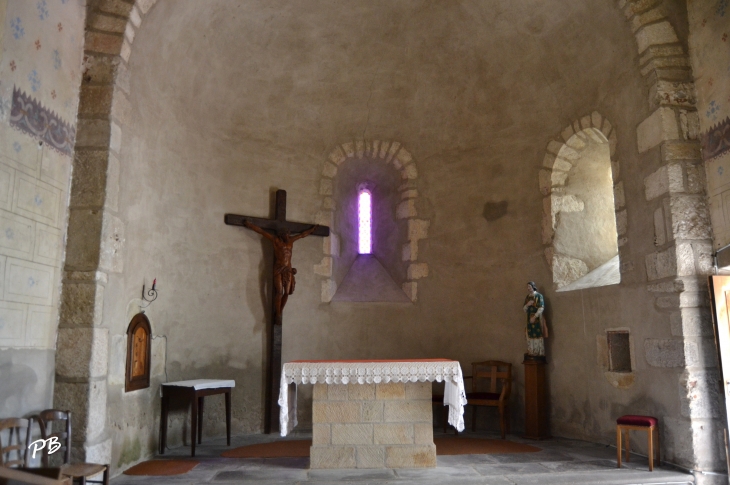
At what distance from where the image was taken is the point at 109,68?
4.84 m

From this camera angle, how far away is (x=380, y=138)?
7.69m

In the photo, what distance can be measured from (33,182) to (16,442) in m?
1.78

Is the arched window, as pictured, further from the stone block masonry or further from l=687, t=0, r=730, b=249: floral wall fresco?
the stone block masonry

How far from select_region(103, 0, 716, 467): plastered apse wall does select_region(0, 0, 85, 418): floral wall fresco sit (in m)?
Result: 0.68

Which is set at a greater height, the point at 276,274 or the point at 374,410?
the point at 276,274

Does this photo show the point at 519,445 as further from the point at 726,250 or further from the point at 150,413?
the point at 150,413

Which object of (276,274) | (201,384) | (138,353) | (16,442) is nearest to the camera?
(16,442)

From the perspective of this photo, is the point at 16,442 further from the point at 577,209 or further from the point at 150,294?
the point at 577,209

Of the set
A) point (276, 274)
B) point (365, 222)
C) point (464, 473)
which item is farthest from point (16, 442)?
point (365, 222)

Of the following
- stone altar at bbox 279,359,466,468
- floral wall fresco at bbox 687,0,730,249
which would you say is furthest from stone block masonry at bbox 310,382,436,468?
floral wall fresco at bbox 687,0,730,249

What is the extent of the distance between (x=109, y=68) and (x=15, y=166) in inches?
53.7

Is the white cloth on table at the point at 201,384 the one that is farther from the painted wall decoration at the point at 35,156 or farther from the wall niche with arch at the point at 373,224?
the wall niche with arch at the point at 373,224

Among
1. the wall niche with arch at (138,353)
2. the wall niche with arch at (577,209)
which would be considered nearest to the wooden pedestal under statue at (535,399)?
the wall niche with arch at (577,209)

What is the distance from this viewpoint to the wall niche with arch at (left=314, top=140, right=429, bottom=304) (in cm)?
745
